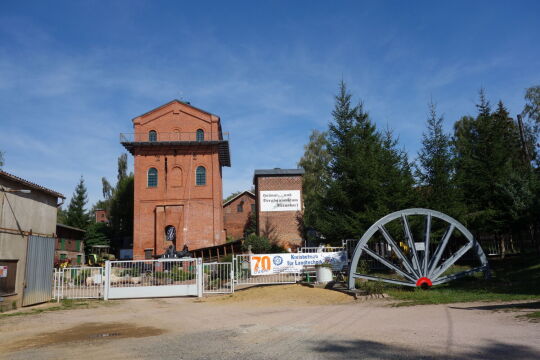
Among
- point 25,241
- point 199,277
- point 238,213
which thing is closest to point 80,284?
point 25,241

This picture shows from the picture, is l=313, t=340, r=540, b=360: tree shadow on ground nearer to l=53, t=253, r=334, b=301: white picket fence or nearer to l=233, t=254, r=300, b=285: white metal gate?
l=53, t=253, r=334, b=301: white picket fence

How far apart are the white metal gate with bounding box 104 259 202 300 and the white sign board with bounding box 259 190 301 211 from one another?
16.7 m

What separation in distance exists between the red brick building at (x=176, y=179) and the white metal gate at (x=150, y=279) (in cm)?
1550

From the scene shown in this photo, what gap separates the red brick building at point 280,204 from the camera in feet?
113

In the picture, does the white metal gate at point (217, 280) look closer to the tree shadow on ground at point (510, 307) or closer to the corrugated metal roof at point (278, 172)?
the tree shadow on ground at point (510, 307)

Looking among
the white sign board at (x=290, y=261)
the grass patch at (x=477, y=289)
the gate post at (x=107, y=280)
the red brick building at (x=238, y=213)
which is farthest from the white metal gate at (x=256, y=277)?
the red brick building at (x=238, y=213)

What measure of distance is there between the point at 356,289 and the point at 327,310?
3297mm

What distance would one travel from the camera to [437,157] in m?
24.2

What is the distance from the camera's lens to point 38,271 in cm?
1497

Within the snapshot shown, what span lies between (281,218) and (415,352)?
28.6 m

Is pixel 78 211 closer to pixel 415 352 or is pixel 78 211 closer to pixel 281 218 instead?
pixel 281 218

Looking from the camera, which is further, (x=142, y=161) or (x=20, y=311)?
(x=142, y=161)

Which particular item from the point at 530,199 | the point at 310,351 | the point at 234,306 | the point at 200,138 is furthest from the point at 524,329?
the point at 200,138

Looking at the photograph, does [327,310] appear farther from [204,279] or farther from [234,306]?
[204,279]
